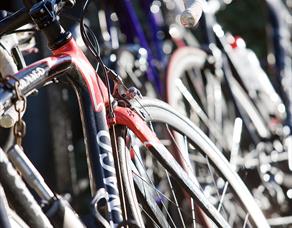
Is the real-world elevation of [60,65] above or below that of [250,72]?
above

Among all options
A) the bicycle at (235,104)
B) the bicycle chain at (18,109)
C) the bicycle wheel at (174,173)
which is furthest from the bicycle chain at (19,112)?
the bicycle at (235,104)

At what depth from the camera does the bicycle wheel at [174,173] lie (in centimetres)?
221

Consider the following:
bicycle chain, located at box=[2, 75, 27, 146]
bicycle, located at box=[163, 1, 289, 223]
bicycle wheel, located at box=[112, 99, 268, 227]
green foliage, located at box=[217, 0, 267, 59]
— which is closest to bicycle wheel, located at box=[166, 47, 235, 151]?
bicycle, located at box=[163, 1, 289, 223]

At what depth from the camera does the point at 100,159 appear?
1990 mm

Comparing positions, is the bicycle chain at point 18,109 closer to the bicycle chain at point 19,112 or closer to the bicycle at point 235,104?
the bicycle chain at point 19,112

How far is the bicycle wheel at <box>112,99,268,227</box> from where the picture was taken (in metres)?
2.21

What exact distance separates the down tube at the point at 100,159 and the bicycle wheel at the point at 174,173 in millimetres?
98

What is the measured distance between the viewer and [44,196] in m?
1.85

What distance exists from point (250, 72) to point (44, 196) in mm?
2214

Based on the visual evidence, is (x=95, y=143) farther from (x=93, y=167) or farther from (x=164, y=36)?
(x=164, y=36)

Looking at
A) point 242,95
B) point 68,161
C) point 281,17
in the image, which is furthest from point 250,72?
point 68,161

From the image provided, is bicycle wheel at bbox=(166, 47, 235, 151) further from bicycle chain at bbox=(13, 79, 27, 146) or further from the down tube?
bicycle chain at bbox=(13, 79, 27, 146)

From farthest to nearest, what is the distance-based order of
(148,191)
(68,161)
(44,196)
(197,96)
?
(197,96) → (68,161) → (148,191) → (44,196)

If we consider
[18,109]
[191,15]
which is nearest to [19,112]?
[18,109]
